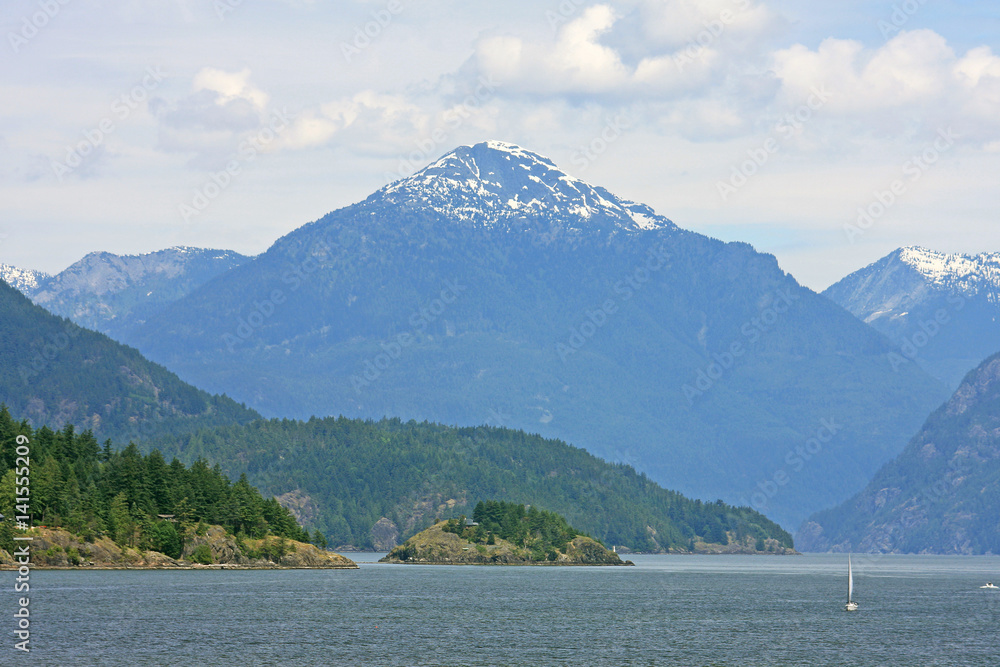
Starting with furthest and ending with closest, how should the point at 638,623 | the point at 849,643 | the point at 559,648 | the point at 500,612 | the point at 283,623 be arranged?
the point at 500,612, the point at 638,623, the point at 283,623, the point at 849,643, the point at 559,648

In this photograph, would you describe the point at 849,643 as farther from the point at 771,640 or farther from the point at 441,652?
the point at 441,652

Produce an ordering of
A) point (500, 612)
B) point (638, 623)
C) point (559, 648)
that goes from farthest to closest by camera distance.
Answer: point (500, 612) → point (638, 623) → point (559, 648)

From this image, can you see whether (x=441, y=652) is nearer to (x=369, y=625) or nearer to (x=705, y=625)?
(x=369, y=625)

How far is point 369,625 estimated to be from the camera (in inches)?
6757

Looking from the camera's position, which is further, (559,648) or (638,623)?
(638,623)

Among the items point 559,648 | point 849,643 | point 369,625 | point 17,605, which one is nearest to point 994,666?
point 849,643

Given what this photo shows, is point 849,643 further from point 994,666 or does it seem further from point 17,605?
point 17,605

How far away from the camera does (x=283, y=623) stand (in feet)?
558

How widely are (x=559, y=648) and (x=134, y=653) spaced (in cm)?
4727

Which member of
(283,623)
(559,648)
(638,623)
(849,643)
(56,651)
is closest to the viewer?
(56,651)

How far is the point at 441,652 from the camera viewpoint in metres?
144

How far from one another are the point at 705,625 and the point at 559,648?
38.2 m

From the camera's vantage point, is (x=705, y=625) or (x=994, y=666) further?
(x=705, y=625)

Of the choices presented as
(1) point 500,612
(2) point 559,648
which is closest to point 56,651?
(2) point 559,648
